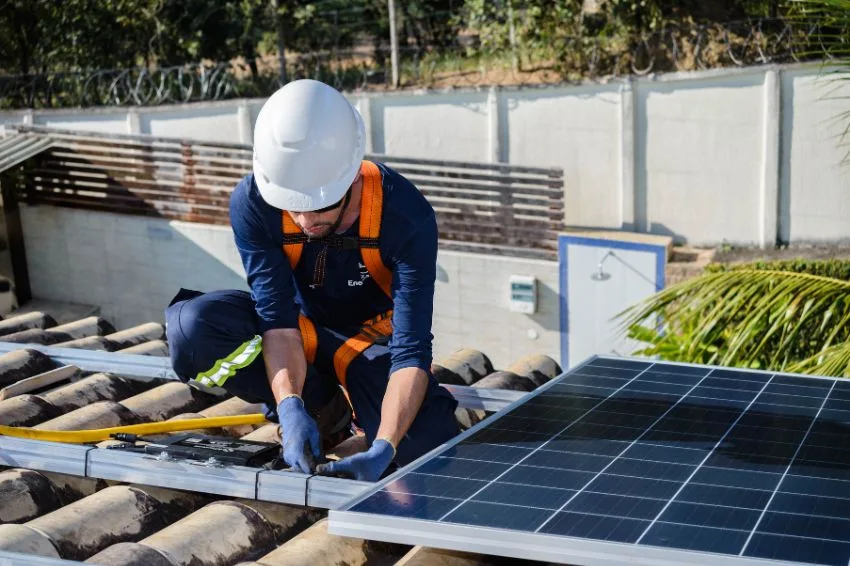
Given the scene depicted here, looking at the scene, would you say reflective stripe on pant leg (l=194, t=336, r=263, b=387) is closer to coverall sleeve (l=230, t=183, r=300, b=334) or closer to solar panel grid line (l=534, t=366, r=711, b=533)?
coverall sleeve (l=230, t=183, r=300, b=334)

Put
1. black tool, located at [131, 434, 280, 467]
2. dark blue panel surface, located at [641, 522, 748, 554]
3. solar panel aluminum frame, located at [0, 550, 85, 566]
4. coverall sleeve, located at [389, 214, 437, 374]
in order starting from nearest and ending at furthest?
dark blue panel surface, located at [641, 522, 748, 554]
solar panel aluminum frame, located at [0, 550, 85, 566]
black tool, located at [131, 434, 280, 467]
coverall sleeve, located at [389, 214, 437, 374]

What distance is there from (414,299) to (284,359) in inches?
26.6

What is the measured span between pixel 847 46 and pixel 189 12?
23734mm

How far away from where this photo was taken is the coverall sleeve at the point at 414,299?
511 cm

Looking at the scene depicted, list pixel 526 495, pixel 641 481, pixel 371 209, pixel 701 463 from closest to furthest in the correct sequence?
pixel 526 495, pixel 641 481, pixel 701 463, pixel 371 209

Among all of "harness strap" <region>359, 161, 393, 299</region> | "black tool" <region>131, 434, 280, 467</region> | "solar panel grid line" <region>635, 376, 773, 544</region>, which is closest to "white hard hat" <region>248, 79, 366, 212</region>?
"harness strap" <region>359, 161, 393, 299</region>

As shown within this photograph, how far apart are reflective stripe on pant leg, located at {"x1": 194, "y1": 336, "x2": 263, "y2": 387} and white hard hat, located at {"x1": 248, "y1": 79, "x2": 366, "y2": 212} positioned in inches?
27.5

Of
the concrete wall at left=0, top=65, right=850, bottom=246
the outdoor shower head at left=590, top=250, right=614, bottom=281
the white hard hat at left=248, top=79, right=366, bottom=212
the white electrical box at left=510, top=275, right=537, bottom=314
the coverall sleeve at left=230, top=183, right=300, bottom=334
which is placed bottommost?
the white electrical box at left=510, top=275, right=537, bottom=314

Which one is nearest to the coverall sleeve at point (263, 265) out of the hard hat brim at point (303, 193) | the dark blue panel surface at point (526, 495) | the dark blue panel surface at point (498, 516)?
the hard hat brim at point (303, 193)

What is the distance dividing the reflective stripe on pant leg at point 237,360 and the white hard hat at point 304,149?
27.5 inches

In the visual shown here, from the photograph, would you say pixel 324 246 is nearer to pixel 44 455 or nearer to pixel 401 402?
pixel 401 402

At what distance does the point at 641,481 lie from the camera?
4.14 metres

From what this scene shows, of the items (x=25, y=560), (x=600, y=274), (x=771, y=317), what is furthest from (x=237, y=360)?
(x=600, y=274)

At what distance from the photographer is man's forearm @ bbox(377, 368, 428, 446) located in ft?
16.1
